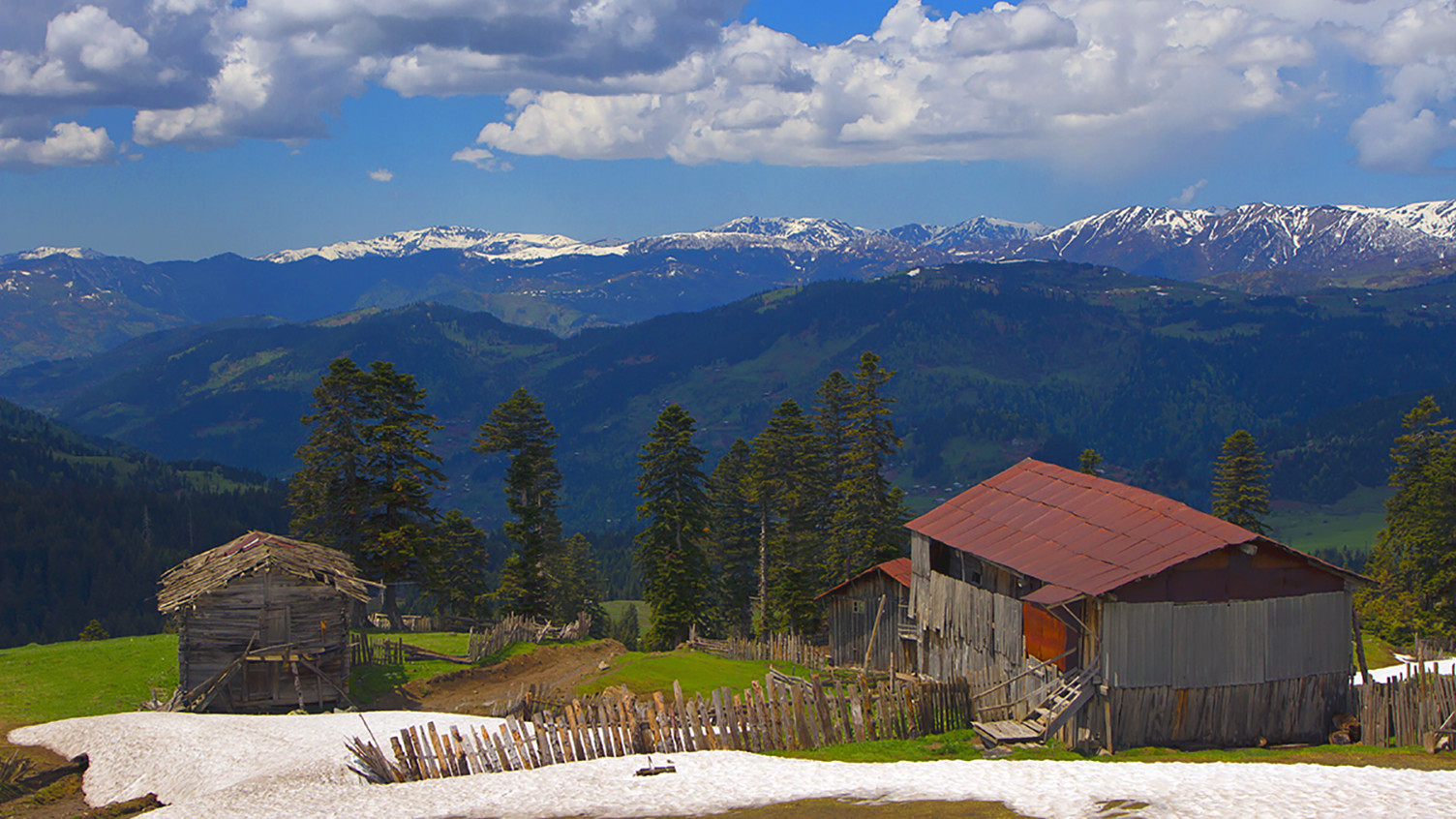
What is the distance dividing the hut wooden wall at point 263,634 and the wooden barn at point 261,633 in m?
0.04

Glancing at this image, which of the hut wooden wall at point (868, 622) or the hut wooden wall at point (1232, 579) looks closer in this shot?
the hut wooden wall at point (1232, 579)

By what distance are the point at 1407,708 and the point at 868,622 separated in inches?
981

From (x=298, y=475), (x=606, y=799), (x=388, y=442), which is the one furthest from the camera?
(x=298, y=475)

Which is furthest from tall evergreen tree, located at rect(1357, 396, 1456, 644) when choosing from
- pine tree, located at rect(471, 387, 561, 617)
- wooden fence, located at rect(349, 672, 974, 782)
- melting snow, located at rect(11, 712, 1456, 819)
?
pine tree, located at rect(471, 387, 561, 617)

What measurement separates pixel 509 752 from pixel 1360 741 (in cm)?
2329

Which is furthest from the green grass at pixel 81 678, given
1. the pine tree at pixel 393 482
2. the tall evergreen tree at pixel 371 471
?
the pine tree at pixel 393 482

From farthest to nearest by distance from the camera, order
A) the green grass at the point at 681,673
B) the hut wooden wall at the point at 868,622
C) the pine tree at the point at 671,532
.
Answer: the pine tree at the point at 671,532
the hut wooden wall at the point at 868,622
the green grass at the point at 681,673

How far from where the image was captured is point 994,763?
22.8 meters

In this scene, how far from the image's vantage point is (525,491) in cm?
5947

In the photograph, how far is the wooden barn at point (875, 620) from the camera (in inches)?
1752

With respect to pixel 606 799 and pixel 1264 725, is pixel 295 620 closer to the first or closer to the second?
pixel 606 799

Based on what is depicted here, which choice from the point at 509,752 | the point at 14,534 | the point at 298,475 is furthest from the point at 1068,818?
the point at 14,534

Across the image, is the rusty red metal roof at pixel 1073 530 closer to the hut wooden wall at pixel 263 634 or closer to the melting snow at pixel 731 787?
the melting snow at pixel 731 787

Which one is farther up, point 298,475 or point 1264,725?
point 298,475
